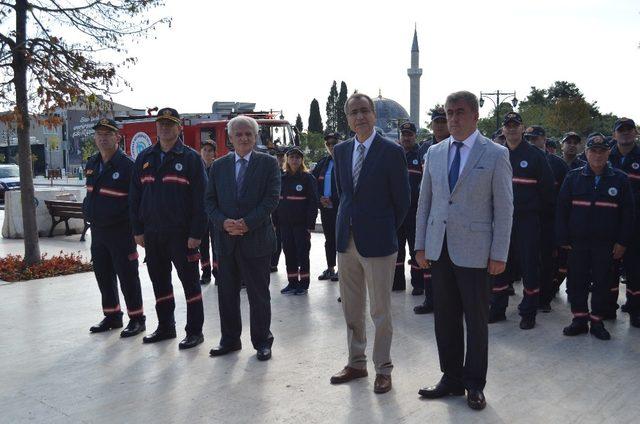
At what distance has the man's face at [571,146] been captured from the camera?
7.77 meters

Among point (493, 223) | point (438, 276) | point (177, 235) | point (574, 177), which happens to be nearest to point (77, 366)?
point (177, 235)

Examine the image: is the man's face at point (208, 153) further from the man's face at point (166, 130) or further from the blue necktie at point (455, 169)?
the blue necktie at point (455, 169)

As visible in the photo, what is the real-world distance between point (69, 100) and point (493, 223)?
7.19 meters

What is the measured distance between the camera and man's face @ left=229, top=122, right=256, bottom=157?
199 inches

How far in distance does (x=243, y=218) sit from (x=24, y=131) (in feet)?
19.6

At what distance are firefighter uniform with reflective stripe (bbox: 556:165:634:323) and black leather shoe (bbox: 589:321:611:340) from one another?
0.06 meters

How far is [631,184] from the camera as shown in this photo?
614cm

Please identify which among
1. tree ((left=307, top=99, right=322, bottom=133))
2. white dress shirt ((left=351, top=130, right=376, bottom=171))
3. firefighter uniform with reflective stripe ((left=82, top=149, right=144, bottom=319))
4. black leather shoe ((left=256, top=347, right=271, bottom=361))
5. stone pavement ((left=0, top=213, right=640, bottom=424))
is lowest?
stone pavement ((left=0, top=213, right=640, bottom=424))

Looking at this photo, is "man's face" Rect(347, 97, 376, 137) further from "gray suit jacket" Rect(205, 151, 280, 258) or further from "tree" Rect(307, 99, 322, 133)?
"tree" Rect(307, 99, 322, 133)

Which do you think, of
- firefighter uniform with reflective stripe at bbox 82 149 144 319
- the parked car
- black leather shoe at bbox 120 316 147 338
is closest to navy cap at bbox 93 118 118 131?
firefighter uniform with reflective stripe at bbox 82 149 144 319

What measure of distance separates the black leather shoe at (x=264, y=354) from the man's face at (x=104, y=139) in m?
2.53

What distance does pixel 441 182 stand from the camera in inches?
160

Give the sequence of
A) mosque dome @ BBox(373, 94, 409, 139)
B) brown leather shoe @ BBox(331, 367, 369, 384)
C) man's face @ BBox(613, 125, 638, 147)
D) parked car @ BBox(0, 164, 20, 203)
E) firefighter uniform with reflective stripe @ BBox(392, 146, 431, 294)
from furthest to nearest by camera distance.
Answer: mosque dome @ BBox(373, 94, 409, 139)
parked car @ BBox(0, 164, 20, 203)
firefighter uniform with reflective stripe @ BBox(392, 146, 431, 294)
man's face @ BBox(613, 125, 638, 147)
brown leather shoe @ BBox(331, 367, 369, 384)

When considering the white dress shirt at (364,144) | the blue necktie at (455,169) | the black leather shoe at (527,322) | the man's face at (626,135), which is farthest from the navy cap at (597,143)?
the white dress shirt at (364,144)
